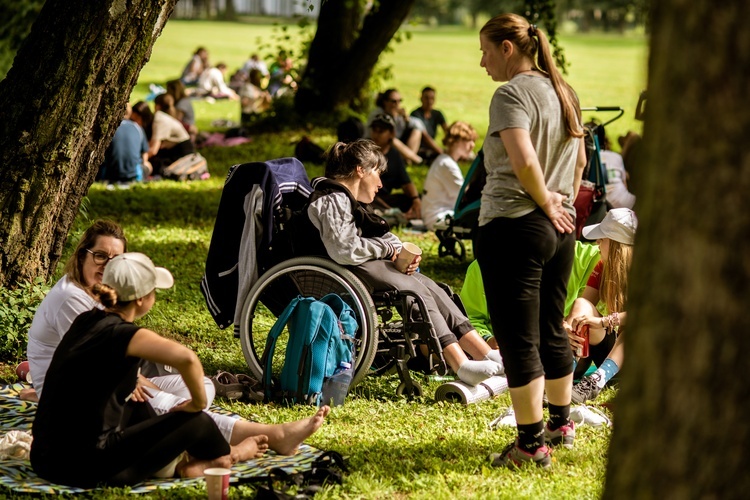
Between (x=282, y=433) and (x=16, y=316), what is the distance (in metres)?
2.27

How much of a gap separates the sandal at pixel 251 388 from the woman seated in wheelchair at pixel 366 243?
2.49 ft

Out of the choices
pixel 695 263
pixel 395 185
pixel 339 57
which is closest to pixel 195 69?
pixel 339 57

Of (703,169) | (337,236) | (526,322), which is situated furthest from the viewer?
(337,236)

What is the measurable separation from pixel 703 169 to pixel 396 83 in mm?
27999

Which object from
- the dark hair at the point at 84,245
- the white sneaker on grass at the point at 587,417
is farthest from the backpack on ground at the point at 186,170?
the white sneaker on grass at the point at 587,417

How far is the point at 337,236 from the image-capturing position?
542 cm

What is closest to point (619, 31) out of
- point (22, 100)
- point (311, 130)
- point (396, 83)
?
point (396, 83)

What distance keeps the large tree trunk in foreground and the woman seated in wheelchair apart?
3113 millimetres

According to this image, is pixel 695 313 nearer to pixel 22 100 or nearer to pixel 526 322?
pixel 526 322

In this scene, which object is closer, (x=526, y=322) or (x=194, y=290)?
(x=526, y=322)

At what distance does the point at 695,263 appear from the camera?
2.31 metres

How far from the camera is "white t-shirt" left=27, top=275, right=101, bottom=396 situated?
4.62m

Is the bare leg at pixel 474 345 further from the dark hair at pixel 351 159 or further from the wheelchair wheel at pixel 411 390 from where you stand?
the dark hair at pixel 351 159

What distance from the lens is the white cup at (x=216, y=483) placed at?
3855 millimetres
